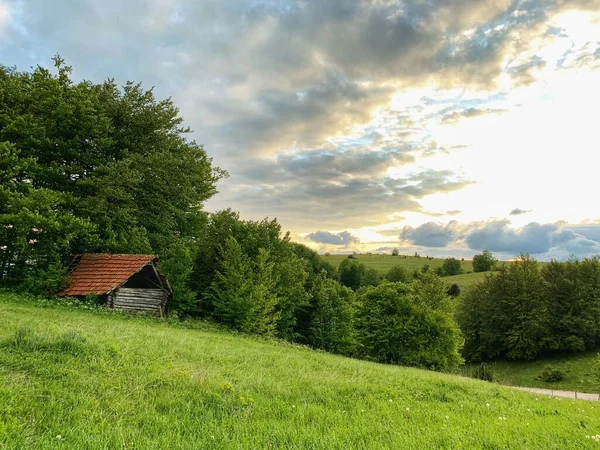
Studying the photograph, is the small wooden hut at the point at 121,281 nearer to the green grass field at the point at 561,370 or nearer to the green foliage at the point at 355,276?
the green grass field at the point at 561,370

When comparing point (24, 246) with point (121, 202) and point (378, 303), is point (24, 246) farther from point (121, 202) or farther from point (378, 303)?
point (378, 303)

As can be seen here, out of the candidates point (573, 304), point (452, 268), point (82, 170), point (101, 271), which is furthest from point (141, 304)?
point (452, 268)

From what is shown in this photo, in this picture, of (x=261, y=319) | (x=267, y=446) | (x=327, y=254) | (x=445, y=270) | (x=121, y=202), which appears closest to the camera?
(x=267, y=446)

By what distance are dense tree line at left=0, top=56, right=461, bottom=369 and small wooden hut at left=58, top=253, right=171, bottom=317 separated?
4.25 feet

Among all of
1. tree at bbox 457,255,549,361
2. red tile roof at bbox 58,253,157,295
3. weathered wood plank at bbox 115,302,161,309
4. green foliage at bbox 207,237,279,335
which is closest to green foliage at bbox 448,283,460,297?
tree at bbox 457,255,549,361

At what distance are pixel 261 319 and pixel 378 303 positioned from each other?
1602 centimetres

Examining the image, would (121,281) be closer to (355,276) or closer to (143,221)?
(143,221)

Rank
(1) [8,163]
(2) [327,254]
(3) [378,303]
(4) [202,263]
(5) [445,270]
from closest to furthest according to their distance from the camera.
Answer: (1) [8,163] < (4) [202,263] < (3) [378,303] < (5) [445,270] < (2) [327,254]

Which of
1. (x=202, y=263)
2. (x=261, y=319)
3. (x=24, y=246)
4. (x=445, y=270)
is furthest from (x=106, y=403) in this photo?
(x=445, y=270)

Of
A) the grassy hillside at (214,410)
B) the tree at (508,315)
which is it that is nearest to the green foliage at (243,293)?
the grassy hillside at (214,410)

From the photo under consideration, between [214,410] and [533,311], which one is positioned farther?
[533,311]

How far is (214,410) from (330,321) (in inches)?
1679

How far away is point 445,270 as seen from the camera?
131 metres

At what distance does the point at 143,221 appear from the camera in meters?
31.3
